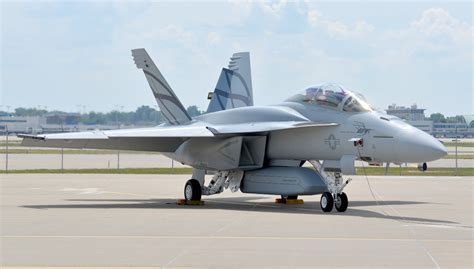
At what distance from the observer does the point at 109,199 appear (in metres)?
24.4

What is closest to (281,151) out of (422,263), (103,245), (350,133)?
(350,133)

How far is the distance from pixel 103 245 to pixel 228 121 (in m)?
10.3

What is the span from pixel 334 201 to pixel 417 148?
8.10ft

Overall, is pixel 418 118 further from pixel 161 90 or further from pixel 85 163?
pixel 161 90

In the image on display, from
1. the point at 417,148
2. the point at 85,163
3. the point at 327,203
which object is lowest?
the point at 85,163

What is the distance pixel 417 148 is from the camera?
59.6 ft

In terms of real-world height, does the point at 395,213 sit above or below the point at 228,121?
below

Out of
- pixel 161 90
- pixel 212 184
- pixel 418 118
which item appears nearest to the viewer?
pixel 212 184

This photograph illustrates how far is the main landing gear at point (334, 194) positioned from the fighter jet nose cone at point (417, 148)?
1652 mm

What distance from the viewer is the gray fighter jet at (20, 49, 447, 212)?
1898cm

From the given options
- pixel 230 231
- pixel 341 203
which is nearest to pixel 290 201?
pixel 341 203

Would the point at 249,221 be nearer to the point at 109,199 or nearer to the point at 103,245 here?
the point at 103,245

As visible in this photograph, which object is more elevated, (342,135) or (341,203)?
(342,135)

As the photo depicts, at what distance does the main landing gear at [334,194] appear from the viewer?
64.4ft
